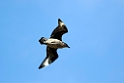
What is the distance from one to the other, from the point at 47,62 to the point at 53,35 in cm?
184

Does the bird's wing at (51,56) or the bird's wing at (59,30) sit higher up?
the bird's wing at (59,30)

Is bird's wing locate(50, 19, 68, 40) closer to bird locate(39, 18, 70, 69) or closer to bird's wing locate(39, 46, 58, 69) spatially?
bird locate(39, 18, 70, 69)

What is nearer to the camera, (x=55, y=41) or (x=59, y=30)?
(x=55, y=41)

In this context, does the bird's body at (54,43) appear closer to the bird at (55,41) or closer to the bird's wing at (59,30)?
the bird at (55,41)

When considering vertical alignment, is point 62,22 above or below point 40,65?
above

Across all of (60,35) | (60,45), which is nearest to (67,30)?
(60,35)

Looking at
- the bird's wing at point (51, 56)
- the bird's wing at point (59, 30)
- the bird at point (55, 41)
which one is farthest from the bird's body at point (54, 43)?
the bird's wing at point (59, 30)

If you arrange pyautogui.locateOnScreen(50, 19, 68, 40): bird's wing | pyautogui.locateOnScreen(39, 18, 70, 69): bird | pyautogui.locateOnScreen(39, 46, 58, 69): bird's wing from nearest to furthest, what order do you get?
1. pyautogui.locateOnScreen(39, 18, 70, 69): bird
2. pyautogui.locateOnScreen(39, 46, 58, 69): bird's wing
3. pyautogui.locateOnScreen(50, 19, 68, 40): bird's wing

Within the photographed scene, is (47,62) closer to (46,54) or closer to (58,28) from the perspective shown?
(46,54)

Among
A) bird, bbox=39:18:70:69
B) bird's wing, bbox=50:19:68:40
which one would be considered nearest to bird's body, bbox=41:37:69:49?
bird, bbox=39:18:70:69

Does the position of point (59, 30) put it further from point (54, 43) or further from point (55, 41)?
point (54, 43)

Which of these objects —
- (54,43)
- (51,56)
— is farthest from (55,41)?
(51,56)

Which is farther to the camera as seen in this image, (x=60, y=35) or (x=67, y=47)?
(x=60, y=35)

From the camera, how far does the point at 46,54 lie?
19422 mm
